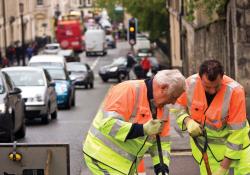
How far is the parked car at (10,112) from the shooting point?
16.2 meters

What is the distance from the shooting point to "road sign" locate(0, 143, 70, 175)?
7656 millimetres

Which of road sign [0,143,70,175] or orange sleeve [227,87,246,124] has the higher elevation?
orange sleeve [227,87,246,124]

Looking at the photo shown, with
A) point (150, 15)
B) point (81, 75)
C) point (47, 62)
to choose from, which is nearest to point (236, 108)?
point (47, 62)

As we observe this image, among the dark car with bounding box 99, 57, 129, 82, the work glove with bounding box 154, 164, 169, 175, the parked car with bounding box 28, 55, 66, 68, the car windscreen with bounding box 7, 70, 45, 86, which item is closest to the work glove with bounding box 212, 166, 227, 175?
the work glove with bounding box 154, 164, 169, 175

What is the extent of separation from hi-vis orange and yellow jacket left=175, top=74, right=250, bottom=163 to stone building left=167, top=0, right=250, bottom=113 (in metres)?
8.18

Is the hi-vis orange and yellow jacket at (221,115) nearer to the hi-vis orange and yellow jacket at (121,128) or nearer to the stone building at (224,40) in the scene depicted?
the hi-vis orange and yellow jacket at (121,128)

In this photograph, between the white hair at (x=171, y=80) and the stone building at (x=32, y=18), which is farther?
the stone building at (x=32, y=18)

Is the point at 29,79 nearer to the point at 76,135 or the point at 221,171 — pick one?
the point at 76,135

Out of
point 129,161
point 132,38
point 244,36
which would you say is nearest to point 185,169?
point 129,161

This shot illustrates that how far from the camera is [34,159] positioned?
780cm

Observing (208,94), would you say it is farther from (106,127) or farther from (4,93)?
(4,93)

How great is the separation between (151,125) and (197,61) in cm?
2600

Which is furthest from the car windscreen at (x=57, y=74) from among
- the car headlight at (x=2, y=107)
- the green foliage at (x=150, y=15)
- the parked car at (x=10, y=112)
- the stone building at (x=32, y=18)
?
the stone building at (x=32, y=18)

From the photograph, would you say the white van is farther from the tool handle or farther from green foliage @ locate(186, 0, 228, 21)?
the tool handle
